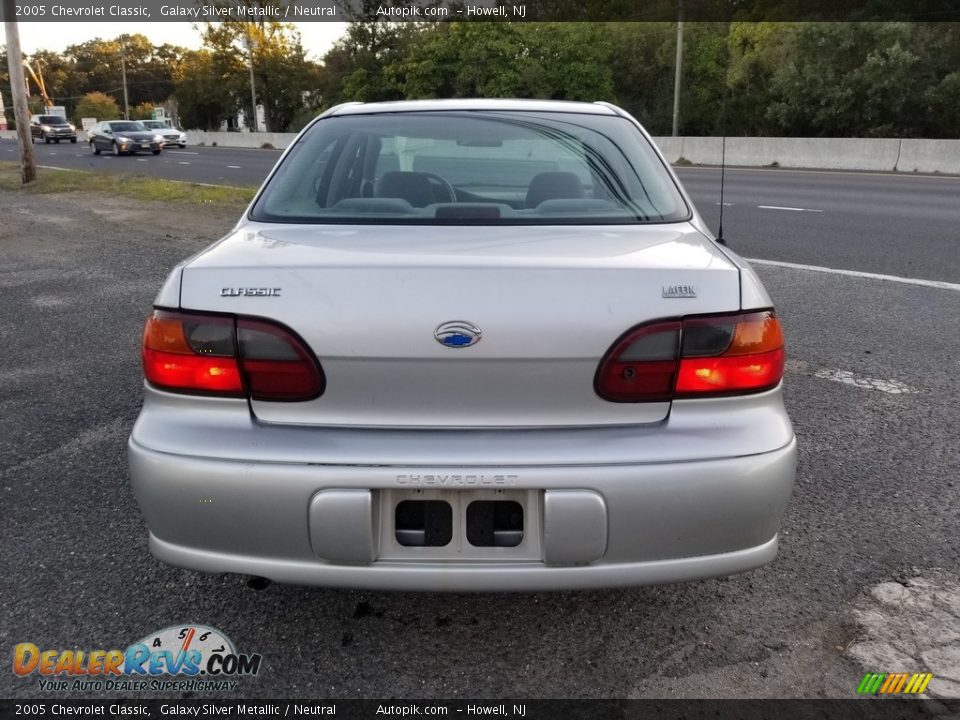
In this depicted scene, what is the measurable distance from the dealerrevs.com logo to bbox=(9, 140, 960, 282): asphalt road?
6884mm

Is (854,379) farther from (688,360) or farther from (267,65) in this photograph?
(267,65)

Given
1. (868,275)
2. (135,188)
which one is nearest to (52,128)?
(135,188)

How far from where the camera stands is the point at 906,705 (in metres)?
2.15

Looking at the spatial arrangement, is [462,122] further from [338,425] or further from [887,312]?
[887,312]

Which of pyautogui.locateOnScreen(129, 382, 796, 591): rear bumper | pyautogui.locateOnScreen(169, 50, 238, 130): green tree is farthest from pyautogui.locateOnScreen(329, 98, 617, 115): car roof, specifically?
pyautogui.locateOnScreen(169, 50, 238, 130): green tree

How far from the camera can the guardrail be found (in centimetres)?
2169

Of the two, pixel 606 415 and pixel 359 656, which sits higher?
pixel 606 415

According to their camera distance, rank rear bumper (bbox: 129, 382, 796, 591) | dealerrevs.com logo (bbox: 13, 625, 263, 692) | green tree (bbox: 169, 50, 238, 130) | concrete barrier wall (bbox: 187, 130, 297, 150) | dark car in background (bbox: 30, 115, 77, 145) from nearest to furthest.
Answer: rear bumper (bbox: 129, 382, 796, 591) → dealerrevs.com logo (bbox: 13, 625, 263, 692) → concrete barrier wall (bbox: 187, 130, 297, 150) → dark car in background (bbox: 30, 115, 77, 145) → green tree (bbox: 169, 50, 238, 130)

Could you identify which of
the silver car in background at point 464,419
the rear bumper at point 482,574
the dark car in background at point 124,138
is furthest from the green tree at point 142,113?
the rear bumper at point 482,574

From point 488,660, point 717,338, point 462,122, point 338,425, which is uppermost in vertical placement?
point 462,122

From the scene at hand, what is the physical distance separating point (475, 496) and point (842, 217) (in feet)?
36.2

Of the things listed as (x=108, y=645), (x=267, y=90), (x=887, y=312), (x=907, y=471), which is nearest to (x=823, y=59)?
(x=887, y=312)

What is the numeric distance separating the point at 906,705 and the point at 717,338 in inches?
40.7

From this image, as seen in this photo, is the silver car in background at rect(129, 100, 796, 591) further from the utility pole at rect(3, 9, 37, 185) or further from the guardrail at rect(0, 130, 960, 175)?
the guardrail at rect(0, 130, 960, 175)
